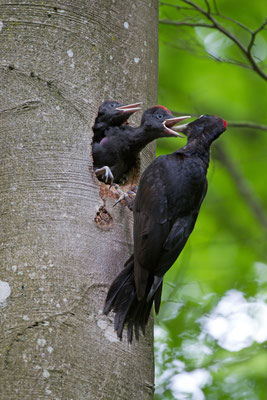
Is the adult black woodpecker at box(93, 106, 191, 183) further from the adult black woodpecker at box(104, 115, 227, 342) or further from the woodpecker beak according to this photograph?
the adult black woodpecker at box(104, 115, 227, 342)

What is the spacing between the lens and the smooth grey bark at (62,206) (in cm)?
221

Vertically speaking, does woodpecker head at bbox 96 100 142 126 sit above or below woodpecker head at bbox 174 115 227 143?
above

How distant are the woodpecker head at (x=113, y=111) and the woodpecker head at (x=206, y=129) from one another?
376 millimetres

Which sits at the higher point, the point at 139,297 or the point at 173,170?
the point at 173,170

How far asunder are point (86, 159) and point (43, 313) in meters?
0.74

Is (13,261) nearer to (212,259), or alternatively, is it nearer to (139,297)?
(139,297)

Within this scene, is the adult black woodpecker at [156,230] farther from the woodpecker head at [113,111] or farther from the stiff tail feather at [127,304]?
the woodpecker head at [113,111]

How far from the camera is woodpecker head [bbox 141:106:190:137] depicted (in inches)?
119

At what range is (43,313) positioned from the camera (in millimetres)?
2250

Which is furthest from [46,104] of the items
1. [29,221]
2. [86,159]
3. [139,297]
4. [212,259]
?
[212,259]

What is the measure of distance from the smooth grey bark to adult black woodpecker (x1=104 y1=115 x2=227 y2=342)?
71 millimetres

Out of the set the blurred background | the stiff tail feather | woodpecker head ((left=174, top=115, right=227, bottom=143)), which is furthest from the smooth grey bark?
the blurred background

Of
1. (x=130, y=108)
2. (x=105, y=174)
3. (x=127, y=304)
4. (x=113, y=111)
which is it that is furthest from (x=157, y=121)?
(x=127, y=304)

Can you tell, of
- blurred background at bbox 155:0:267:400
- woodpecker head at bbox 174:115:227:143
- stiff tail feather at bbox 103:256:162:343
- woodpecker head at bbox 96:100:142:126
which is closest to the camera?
stiff tail feather at bbox 103:256:162:343
